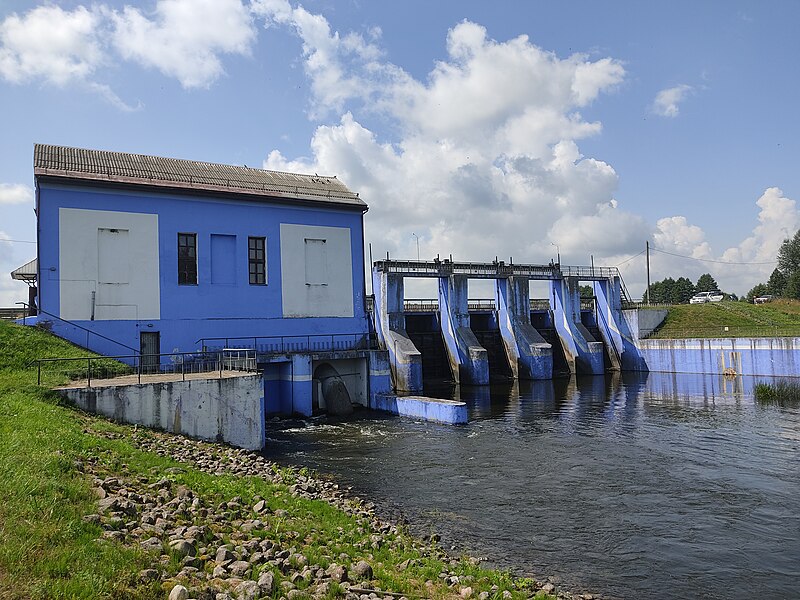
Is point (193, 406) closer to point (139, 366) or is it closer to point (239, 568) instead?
point (139, 366)

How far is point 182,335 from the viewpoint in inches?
993

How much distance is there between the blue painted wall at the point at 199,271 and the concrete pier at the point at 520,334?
14435 millimetres

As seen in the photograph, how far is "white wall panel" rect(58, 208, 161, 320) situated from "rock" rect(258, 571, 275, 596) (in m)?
20.9

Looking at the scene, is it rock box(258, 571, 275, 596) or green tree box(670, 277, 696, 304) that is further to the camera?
green tree box(670, 277, 696, 304)

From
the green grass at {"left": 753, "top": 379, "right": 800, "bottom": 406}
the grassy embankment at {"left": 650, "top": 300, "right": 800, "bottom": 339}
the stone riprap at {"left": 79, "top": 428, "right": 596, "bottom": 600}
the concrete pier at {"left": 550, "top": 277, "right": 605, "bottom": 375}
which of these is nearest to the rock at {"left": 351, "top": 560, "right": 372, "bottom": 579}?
the stone riprap at {"left": 79, "top": 428, "right": 596, "bottom": 600}

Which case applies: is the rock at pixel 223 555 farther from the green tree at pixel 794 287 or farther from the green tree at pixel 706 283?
the green tree at pixel 706 283

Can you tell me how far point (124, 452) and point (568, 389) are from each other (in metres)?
27.0

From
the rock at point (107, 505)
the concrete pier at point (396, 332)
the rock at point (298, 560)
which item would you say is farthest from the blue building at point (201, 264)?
the rock at point (298, 560)

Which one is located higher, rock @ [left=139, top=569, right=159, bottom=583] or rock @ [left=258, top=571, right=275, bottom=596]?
rock @ [left=139, top=569, right=159, bottom=583]

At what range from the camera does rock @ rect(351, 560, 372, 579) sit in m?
6.89

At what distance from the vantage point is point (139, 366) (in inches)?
614

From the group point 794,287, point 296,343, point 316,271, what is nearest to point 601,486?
point 296,343

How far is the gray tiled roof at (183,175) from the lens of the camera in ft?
80.6

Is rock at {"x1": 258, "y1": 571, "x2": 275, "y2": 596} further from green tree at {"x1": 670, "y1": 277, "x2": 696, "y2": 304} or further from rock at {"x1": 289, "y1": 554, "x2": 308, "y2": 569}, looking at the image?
green tree at {"x1": 670, "y1": 277, "x2": 696, "y2": 304}
